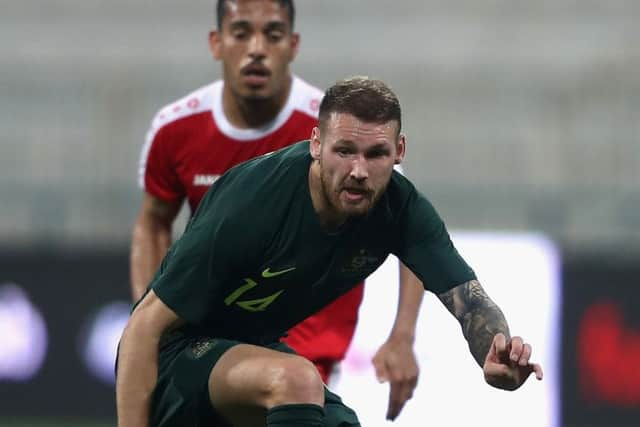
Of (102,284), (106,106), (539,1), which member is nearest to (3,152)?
(106,106)

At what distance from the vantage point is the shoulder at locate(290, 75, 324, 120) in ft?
19.4

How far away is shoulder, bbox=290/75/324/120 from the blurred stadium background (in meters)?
4.08

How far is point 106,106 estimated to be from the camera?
11.9 meters

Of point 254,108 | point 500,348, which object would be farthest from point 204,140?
point 500,348

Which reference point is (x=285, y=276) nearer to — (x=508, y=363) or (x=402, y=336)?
(x=508, y=363)

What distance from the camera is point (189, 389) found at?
451 cm

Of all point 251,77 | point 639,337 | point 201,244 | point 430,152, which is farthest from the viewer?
point 430,152

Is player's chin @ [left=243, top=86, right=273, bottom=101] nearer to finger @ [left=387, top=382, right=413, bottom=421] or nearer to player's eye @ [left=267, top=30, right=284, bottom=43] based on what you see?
player's eye @ [left=267, top=30, right=284, bottom=43]

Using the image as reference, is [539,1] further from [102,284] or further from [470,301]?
[470,301]

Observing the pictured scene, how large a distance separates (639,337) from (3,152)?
5.23 m

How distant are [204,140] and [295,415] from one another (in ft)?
6.79

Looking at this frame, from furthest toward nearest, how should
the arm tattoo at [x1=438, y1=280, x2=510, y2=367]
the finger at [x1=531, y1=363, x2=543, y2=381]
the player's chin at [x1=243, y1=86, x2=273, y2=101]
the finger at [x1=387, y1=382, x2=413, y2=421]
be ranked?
the player's chin at [x1=243, y1=86, x2=273, y2=101] → the finger at [x1=387, y1=382, x2=413, y2=421] → the arm tattoo at [x1=438, y1=280, x2=510, y2=367] → the finger at [x1=531, y1=363, x2=543, y2=381]

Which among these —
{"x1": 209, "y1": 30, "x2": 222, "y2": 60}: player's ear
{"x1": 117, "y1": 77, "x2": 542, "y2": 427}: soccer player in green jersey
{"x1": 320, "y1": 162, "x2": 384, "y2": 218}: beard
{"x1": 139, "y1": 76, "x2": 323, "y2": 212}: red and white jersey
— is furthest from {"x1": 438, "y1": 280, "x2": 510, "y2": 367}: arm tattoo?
{"x1": 209, "y1": 30, "x2": 222, "y2": 60}: player's ear

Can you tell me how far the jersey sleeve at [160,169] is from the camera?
19.7ft
